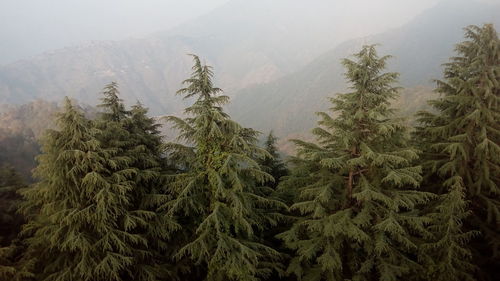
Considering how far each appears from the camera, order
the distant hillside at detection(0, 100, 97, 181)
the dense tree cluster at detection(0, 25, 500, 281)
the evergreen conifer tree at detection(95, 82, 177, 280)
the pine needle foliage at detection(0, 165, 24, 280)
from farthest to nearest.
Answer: the distant hillside at detection(0, 100, 97, 181), the evergreen conifer tree at detection(95, 82, 177, 280), the dense tree cluster at detection(0, 25, 500, 281), the pine needle foliage at detection(0, 165, 24, 280)

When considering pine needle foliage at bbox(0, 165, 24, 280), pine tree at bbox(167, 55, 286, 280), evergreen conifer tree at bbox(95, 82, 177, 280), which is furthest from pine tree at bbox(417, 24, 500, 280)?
pine needle foliage at bbox(0, 165, 24, 280)

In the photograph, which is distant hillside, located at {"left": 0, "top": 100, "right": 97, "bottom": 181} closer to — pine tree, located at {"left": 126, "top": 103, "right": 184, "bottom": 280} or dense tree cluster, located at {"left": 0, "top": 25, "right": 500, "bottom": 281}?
pine tree, located at {"left": 126, "top": 103, "right": 184, "bottom": 280}

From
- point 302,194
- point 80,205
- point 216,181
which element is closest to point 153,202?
point 80,205

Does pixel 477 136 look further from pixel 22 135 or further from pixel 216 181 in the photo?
pixel 22 135

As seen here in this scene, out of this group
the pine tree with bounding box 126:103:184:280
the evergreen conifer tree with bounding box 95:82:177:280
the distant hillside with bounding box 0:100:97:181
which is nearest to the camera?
the evergreen conifer tree with bounding box 95:82:177:280

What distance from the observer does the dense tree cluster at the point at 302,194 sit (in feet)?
35.4

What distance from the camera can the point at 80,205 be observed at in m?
11.4

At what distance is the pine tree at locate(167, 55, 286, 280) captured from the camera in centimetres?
1125

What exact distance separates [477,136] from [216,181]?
11.0 m

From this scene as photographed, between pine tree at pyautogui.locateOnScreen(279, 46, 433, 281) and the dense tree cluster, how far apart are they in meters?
0.05

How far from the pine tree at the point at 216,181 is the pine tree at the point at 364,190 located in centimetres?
212

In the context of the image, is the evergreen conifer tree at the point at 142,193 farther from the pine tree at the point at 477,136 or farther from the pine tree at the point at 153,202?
the pine tree at the point at 477,136

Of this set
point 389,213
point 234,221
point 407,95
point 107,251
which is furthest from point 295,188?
point 407,95

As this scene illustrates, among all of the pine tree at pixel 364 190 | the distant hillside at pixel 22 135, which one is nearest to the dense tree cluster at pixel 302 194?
the pine tree at pixel 364 190
